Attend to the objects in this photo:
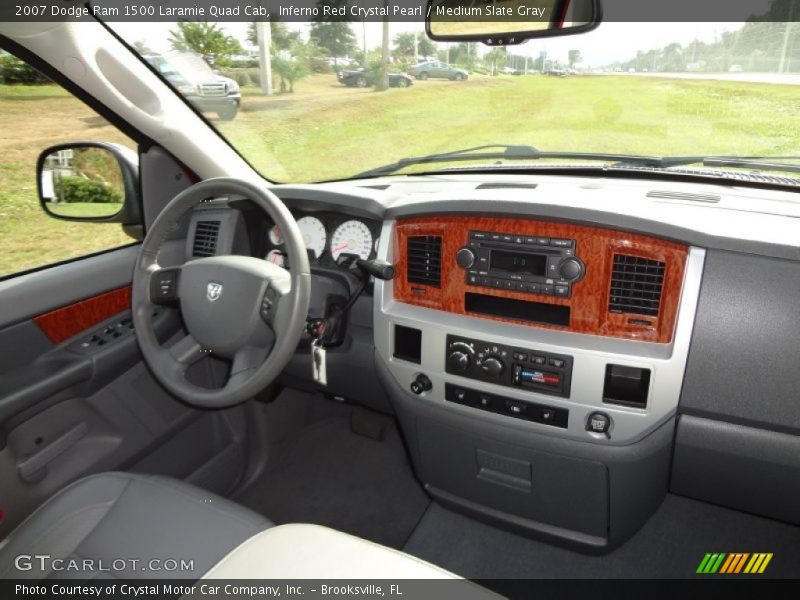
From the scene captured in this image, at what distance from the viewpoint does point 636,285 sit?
1714 mm

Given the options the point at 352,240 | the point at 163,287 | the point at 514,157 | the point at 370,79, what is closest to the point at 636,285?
the point at 514,157

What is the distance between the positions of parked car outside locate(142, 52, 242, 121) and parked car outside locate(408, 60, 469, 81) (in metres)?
0.96

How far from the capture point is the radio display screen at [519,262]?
1.84 metres

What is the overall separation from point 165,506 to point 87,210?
4.97ft

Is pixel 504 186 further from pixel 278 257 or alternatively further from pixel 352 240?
pixel 278 257

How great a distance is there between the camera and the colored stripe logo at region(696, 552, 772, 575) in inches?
90.0

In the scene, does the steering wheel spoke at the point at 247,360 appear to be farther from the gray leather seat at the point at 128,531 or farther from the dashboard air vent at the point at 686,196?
the dashboard air vent at the point at 686,196

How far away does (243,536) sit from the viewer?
1537 mm

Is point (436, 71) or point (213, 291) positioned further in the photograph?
point (436, 71)

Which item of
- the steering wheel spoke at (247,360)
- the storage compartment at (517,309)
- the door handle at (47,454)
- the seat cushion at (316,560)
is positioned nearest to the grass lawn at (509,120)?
the storage compartment at (517,309)

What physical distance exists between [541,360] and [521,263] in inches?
12.3

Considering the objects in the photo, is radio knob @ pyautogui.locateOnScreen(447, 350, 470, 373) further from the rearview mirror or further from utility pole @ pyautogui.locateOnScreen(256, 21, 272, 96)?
utility pole @ pyautogui.locateOnScreen(256, 21, 272, 96)

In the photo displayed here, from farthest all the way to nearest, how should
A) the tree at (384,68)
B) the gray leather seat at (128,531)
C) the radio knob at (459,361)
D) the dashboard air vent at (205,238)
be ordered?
the tree at (384,68), the dashboard air vent at (205,238), the radio knob at (459,361), the gray leather seat at (128,531)

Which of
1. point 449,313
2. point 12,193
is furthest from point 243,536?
point 12,193
